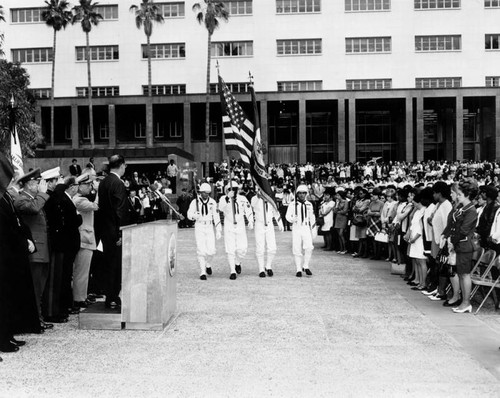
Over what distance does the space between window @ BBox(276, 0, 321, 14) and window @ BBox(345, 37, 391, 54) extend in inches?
166

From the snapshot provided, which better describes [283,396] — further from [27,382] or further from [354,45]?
[354,45]

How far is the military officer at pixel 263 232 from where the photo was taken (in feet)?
44.9

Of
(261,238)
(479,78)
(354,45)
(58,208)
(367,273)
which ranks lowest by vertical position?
(367,273)

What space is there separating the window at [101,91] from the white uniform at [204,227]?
44.2 metres

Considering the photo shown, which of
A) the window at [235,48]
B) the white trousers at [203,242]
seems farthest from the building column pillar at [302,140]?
the white trousers at [203,242]

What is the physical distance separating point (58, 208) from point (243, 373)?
422cm

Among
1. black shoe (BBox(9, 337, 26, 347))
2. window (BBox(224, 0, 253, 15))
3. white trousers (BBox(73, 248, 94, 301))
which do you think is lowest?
black shoe (BBox(9, 337, 26, 347))

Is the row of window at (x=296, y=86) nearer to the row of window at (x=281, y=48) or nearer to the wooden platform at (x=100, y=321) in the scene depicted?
the row of window at (x=281, y=48)

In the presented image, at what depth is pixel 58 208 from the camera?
887cm

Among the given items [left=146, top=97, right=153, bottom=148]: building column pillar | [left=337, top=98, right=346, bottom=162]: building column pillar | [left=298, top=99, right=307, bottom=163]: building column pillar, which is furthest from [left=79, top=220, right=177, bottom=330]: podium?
[left=146, top=97, right=153, bottom=148]: building column pillar

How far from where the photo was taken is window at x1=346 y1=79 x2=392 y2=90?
52.8 m

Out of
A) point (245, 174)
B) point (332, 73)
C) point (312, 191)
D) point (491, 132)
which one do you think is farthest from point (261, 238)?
point (491, 132)

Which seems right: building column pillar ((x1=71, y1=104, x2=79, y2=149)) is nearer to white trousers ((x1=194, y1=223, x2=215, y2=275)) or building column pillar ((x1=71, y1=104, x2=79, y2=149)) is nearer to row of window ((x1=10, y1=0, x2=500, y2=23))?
row of window ((x1=10, y1=0, x2=500, y2=23))

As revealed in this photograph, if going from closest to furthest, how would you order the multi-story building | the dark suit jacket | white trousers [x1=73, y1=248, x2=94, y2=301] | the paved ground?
the paved ground → the dark suit jacket → white trousers [x1=73, y1=248, x2=94, y2=301] → the multi-story building
